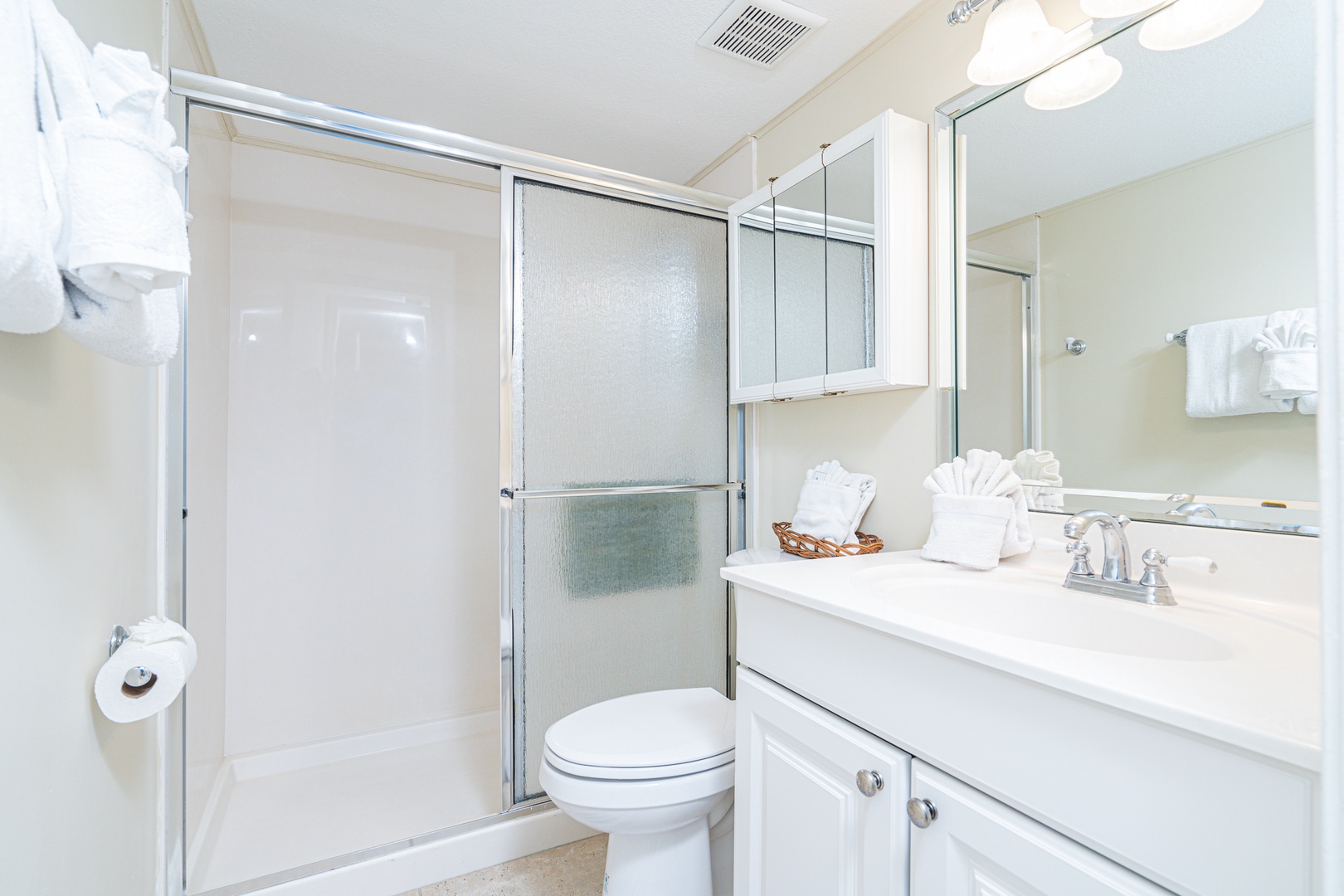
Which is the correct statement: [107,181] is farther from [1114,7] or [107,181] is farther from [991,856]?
[1114,7]

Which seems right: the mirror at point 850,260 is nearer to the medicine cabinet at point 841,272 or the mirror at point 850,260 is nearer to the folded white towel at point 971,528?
the medicine cabinet at point 841,272

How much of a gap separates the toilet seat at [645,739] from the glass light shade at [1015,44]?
4.92 feet

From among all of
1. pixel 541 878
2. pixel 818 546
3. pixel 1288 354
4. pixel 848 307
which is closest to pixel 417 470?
pixel 541 878

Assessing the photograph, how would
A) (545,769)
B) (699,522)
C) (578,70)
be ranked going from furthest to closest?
(699,522), (578,70), (545,769)

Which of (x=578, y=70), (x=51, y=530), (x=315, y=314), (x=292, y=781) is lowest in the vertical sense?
(x=292, y=781)

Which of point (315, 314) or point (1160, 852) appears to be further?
point (315, 314)

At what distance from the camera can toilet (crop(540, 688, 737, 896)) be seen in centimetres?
128

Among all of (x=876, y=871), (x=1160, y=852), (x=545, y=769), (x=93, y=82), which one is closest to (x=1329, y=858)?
(x=1160, y=852)

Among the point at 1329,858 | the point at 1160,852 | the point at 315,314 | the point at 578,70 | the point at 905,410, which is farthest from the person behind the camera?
the point at 315,314

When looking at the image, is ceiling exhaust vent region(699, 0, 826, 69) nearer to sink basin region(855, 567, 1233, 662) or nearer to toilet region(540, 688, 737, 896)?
sink basin region(855, 567, 1233, 662)

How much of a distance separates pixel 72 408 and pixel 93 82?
0.47m

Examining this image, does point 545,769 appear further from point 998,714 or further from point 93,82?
point 93,82

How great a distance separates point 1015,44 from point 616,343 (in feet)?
3.93

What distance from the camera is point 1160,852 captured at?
0.59 m
